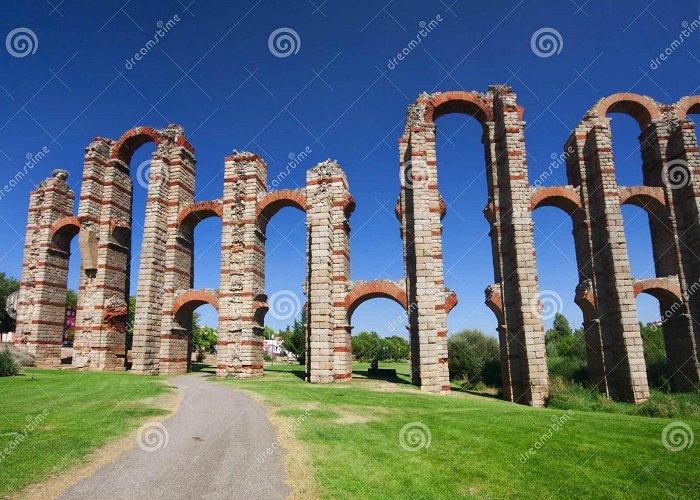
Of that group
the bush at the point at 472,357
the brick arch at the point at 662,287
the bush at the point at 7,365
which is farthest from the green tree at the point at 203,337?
the brick arch at the point at 662,287

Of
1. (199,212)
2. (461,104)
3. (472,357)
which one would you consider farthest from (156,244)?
(472,357)

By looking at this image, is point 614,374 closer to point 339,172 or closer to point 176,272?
point 339,172

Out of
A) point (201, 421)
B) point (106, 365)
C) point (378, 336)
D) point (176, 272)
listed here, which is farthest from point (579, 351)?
point (378, 336)

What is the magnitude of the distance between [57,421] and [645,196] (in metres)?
25.2

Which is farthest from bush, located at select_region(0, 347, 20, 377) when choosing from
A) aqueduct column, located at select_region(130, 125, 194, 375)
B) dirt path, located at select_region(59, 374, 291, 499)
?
dirt path, located at select_region(59, 374, 291, 499)

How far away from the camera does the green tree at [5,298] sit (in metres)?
43.1

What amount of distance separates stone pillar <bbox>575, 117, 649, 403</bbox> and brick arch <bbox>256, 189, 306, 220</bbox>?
47.8ft

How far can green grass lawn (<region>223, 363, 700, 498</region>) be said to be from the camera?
6281mm

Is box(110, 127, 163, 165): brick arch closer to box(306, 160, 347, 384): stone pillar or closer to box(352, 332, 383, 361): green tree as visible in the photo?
box(306, 160, 347, 384): stone pillar

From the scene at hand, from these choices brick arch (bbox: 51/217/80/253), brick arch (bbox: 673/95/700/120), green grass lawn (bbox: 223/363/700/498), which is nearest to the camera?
green grass lawn (bbox: 223/363/700/498)

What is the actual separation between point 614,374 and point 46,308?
32707mm

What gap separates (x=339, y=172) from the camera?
21719 millimetres

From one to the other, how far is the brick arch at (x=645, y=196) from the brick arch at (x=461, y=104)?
777 centimetres

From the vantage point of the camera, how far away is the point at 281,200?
22.9 meters
